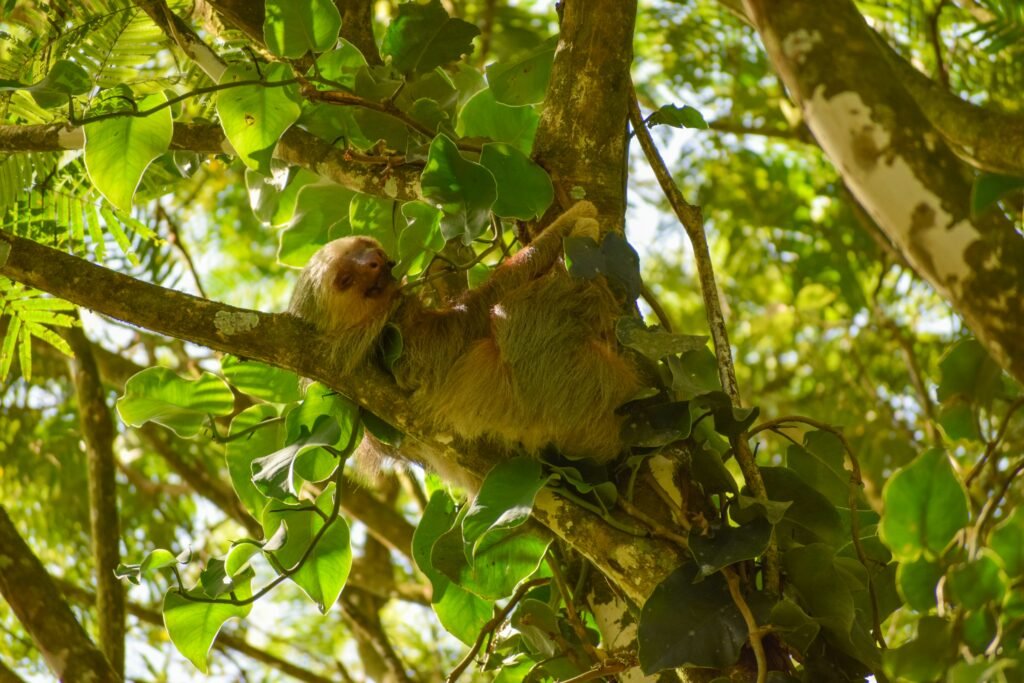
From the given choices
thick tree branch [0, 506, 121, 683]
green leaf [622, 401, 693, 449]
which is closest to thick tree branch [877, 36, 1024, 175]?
Answer: green leaf [622, 401, 693, 449]

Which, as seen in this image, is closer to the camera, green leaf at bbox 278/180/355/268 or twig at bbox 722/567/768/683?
twig at bbox 722/567/768/683

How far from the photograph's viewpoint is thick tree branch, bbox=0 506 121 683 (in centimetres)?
312

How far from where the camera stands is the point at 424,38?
2.83m

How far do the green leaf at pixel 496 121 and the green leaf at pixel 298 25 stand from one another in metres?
0.51

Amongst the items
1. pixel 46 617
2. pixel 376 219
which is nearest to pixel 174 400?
pixel 376 219

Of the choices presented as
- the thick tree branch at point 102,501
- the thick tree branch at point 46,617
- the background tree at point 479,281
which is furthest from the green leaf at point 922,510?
the thick tree branch at point 102,501

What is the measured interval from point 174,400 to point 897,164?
2.15m

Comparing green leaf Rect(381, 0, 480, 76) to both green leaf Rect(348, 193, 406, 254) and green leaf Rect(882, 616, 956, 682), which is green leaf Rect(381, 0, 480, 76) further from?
green leaf Rect(882, 616, 956, 682)

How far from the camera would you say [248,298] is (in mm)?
6754

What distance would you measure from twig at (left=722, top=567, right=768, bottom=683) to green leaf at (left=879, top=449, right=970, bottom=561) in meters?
0.50

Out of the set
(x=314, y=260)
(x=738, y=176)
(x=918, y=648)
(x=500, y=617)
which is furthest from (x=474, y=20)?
(x=918, y=648)

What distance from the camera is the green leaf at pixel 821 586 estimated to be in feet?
6.62

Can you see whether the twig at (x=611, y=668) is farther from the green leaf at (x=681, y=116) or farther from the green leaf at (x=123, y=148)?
the green leaf at (x=123, y=148)

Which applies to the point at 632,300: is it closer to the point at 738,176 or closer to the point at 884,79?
the point at 884,79
